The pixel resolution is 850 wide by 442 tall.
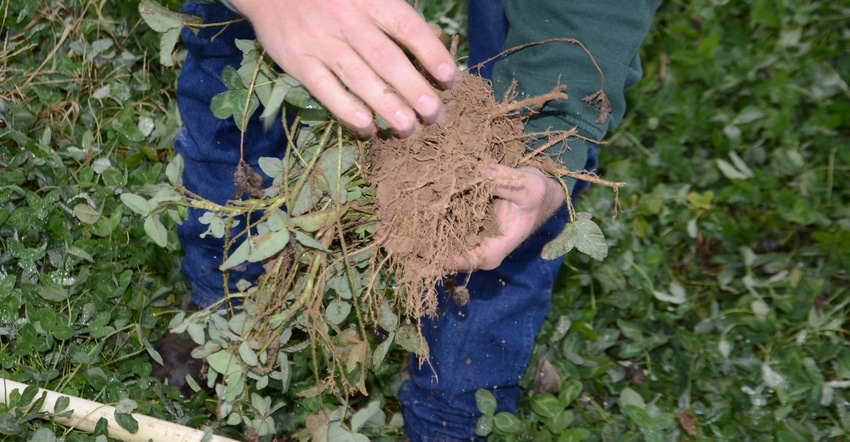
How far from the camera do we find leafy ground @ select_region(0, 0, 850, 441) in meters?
1.80

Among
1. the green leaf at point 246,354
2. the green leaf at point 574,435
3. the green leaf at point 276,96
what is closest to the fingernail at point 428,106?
the green leaf at point 276,96

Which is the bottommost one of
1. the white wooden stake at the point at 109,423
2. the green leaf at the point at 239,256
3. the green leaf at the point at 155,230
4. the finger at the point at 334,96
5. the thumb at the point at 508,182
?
the white wooden stake at the point at 109,423

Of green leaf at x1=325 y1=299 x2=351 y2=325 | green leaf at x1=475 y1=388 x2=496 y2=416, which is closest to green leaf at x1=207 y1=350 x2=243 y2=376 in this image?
green leaf at x1=325 y1=299 x2=351 y2=325

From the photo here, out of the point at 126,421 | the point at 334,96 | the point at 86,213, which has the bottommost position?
the point at 126,421

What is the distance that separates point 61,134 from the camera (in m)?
2.14

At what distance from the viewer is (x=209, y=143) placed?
1707 millimetres

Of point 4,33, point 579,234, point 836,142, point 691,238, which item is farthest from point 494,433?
point 4,33

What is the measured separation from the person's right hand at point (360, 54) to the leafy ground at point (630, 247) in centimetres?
88

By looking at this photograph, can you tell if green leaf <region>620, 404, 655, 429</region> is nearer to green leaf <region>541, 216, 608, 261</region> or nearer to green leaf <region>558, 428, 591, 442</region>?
green leaf <region>558, 428, 591, 442</region>

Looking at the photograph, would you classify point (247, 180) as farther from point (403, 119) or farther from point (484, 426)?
point (484, 426)

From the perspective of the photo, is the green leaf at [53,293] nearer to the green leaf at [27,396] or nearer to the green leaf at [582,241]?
the green leaf at [27,396]

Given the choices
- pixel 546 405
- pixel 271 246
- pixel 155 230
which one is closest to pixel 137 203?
pixel 155 230

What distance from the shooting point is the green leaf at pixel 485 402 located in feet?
5.99

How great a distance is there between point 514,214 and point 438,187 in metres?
0.18
